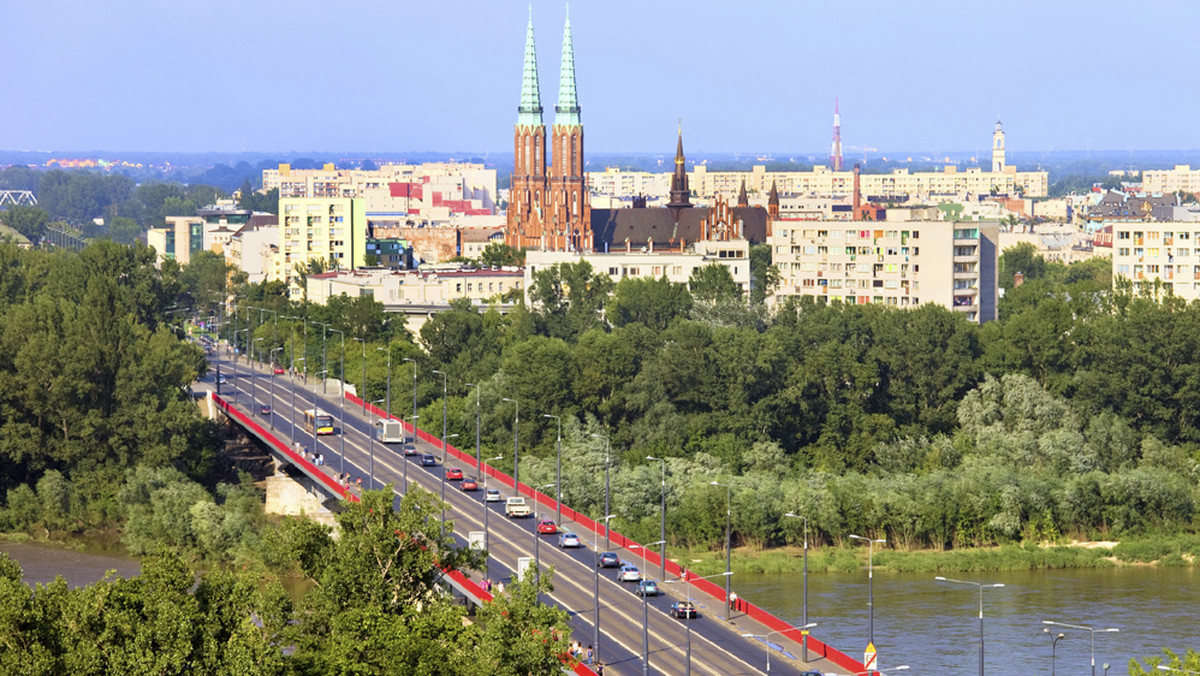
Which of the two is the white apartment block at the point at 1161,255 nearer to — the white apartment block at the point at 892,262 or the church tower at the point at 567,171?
the white apartment block at the point at 892,262

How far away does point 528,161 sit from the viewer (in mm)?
185250

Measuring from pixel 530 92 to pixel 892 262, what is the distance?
6318cm

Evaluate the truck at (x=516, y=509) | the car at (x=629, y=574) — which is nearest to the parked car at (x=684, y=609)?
the car at (x=629, y=574)

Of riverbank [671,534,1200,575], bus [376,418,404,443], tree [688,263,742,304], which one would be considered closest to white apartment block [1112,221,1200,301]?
tree [688,263,742,304]

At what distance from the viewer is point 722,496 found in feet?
283

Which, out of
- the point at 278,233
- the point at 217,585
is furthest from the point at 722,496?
the point at 278,233

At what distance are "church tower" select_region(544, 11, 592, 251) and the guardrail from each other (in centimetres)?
7277

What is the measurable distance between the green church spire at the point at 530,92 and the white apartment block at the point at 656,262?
41892mm

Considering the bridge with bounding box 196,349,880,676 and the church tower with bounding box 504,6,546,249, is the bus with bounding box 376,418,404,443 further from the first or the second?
the church tower with bounding box 504,6,546,249

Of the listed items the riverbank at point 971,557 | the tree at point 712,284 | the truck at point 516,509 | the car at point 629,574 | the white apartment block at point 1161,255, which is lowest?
the riverbank at point 971,557

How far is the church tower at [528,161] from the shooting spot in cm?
18300

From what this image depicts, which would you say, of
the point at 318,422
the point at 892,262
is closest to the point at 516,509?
the point at 318,422

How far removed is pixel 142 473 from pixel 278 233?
90.7 metres

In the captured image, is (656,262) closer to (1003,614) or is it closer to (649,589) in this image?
(1003,614)
